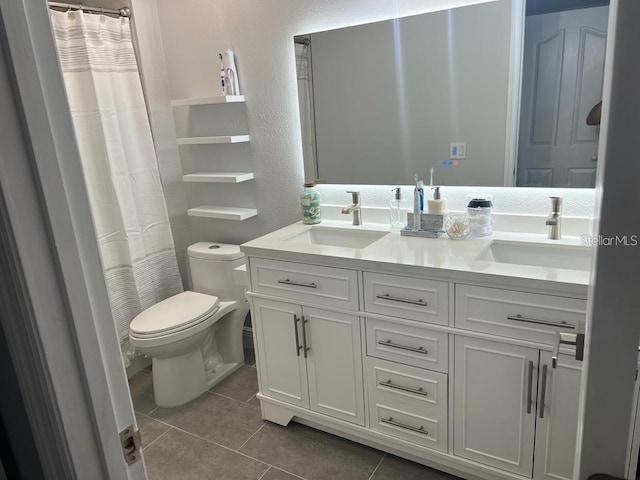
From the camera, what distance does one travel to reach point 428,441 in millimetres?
1855

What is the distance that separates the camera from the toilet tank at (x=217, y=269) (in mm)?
2701

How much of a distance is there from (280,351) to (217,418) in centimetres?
58

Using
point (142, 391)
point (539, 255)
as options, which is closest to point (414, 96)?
point (539, 255)

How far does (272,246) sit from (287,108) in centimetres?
85

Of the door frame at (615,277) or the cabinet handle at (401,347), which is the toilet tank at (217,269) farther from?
the door frame at (615,277)

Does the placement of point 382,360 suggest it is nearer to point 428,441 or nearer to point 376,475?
point 428,441

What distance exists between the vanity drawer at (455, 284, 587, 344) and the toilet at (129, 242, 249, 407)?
1417 millimetres

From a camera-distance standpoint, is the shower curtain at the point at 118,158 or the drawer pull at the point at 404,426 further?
the shower curtain at the point at 118,158

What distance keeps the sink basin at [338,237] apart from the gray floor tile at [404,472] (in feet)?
3.14

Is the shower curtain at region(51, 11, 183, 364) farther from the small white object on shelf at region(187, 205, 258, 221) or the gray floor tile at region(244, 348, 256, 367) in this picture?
the gray floor tile at region(244, 348, 256, 367)

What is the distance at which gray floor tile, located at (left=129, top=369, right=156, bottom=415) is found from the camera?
2539 mm

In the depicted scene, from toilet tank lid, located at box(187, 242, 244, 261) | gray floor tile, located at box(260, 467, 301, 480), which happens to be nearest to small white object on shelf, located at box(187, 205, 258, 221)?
toilet tank lid, located at box(187, 242, 244, 261)

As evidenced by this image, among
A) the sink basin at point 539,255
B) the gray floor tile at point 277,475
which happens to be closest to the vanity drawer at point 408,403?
the gray floor tile at point 277,475

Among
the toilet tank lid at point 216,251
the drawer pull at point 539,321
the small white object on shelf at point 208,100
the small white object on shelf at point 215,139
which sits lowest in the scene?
the toilet tank lid at point 216,251
